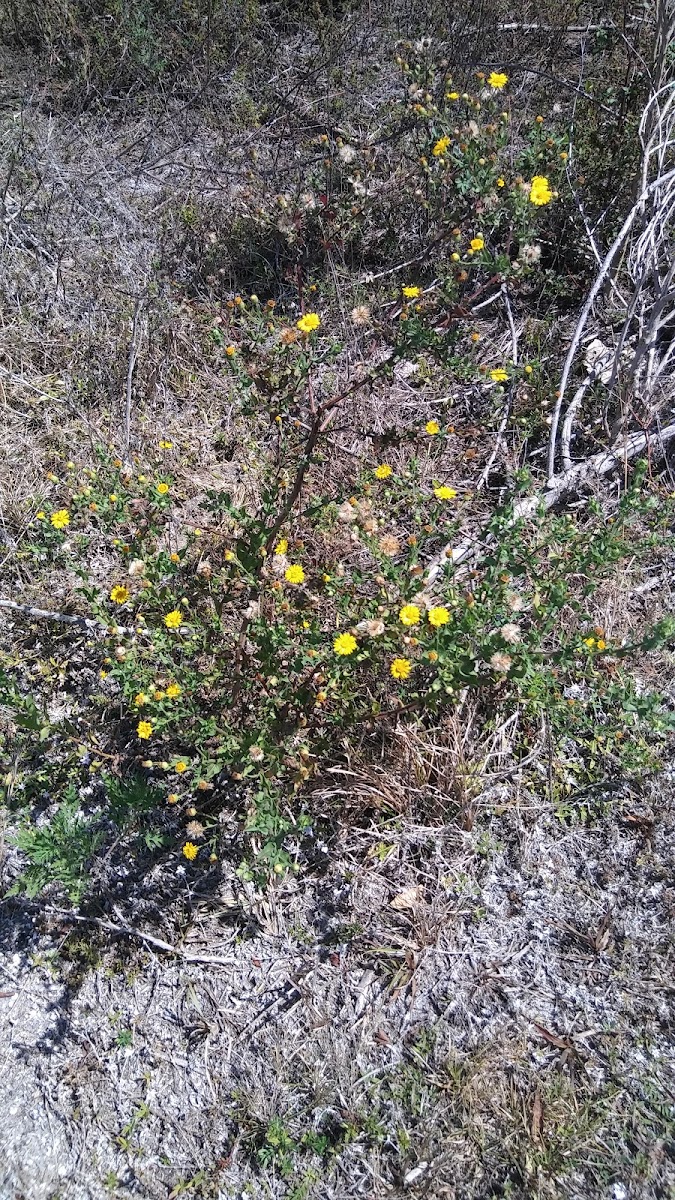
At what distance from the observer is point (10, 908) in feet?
8.44

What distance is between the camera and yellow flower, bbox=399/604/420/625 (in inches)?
88.7

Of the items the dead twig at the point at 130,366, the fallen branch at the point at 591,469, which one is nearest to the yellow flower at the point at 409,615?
the fallen branch at the point at 591,469

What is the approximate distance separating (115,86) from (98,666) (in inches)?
168

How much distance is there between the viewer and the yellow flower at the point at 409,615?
2.25 meters

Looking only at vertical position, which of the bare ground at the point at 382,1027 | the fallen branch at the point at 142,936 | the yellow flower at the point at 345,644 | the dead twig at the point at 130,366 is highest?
the dead twig at the point at 130,366

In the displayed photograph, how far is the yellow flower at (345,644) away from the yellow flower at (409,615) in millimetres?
165

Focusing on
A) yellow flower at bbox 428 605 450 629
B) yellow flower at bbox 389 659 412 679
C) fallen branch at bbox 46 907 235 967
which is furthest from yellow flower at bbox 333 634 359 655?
fallen branch at bbox 46 907 235 967

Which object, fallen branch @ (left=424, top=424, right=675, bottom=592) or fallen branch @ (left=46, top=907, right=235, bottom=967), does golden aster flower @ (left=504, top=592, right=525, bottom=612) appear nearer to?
fallen branch @ (left=424, top=424, right=675, bottom=592)

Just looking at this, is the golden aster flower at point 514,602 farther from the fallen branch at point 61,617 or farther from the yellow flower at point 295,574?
the fallen branch at point 61,617

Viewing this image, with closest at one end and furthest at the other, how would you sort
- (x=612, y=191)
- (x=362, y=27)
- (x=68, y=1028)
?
(x=68, y=1028)
(x=612, y=191)
(x=362, y=27)

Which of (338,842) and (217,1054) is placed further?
(338,842)

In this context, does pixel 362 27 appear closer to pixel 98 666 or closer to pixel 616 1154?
pixel 98 666

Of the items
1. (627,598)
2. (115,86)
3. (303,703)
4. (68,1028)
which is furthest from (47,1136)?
(115,86)

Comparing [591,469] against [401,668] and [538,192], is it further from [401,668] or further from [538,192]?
[401,668]
